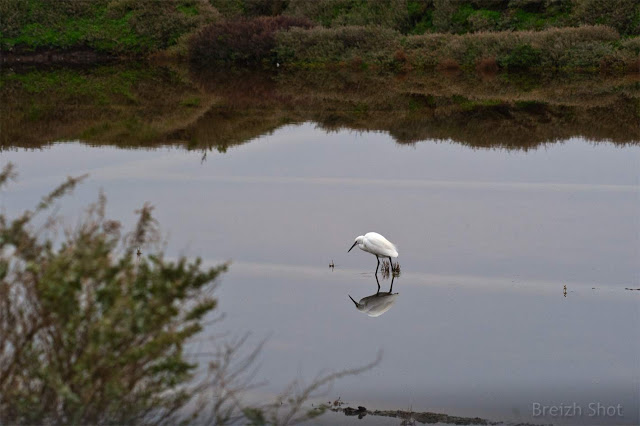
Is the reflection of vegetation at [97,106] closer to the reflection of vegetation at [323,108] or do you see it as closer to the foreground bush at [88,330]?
the reflection of vegetation at [323,108]

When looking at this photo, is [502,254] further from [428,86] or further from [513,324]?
[428,86]

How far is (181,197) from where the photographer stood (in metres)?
14.8

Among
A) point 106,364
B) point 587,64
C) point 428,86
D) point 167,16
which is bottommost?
point 106,364

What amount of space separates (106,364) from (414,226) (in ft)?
29.6

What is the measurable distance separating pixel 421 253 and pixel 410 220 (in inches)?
64.1

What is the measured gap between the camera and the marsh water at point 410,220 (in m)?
7.91

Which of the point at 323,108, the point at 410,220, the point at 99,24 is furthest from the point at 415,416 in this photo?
the point at 99,24

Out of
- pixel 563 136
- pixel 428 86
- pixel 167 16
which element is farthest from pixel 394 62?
pixel 563 136

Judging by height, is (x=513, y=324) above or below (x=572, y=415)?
above

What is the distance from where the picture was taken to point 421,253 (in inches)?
460

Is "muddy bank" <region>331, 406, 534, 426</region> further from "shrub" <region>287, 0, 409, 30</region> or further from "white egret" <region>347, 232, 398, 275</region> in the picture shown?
"shrub" <region>287, 0, 409, 30</region>

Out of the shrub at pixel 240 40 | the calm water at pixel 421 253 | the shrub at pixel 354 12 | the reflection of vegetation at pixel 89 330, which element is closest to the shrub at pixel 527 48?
the shrub at pixel 354 12

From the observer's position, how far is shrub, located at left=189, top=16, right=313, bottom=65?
36688 millimetres

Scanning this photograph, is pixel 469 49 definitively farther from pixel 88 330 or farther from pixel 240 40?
pixel 88 330
